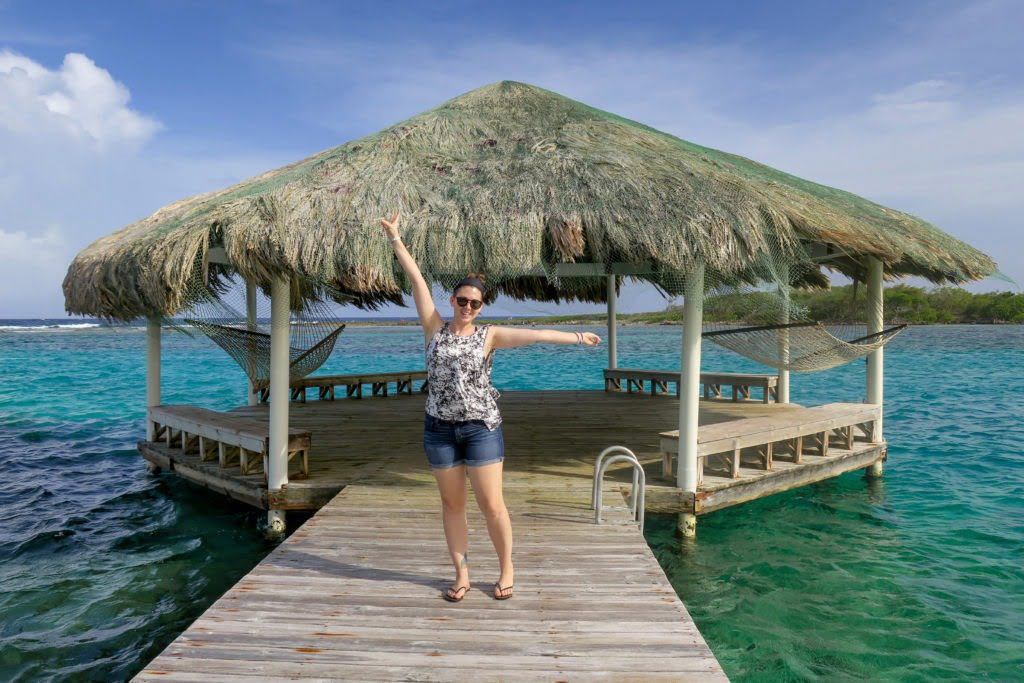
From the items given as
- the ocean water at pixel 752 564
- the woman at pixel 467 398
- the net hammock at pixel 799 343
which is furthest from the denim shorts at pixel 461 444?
the net hammock at pixel 799 343

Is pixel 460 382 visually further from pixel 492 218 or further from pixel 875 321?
pixel 875 321

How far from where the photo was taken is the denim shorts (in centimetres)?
267

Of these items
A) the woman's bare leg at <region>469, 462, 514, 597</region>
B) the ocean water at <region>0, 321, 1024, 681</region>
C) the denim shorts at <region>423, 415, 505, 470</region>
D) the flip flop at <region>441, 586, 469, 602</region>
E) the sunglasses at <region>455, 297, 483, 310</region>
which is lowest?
the ocean water at <region>0, 321, 1024, 681</region>

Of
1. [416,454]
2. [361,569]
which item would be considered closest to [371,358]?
[416,454]

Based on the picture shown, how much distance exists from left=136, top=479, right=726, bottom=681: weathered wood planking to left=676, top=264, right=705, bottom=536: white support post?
41.6 inches

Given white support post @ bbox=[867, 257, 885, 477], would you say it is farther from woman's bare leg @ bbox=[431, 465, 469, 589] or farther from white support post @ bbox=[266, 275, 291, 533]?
white support post @ bbox=[266, 275, 291, 533]

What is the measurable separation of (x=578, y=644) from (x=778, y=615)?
2102 millimetres

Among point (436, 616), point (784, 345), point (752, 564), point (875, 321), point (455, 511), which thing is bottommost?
point (752, 564)

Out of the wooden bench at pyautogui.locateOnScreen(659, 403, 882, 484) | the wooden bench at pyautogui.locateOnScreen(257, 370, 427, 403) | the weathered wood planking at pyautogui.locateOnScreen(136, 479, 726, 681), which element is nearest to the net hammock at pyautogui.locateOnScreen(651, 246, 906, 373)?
the wooden bench at pyautogui.locateOnScreen(659, 403, 882, 484)

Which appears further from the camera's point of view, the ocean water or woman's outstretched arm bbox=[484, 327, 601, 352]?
the ocean water

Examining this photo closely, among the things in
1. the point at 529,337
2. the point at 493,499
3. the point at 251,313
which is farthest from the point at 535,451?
the point at 529,337

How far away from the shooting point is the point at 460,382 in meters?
2.66

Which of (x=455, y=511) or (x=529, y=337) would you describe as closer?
(x=529, y=337)

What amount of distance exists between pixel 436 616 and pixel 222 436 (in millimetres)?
3557
